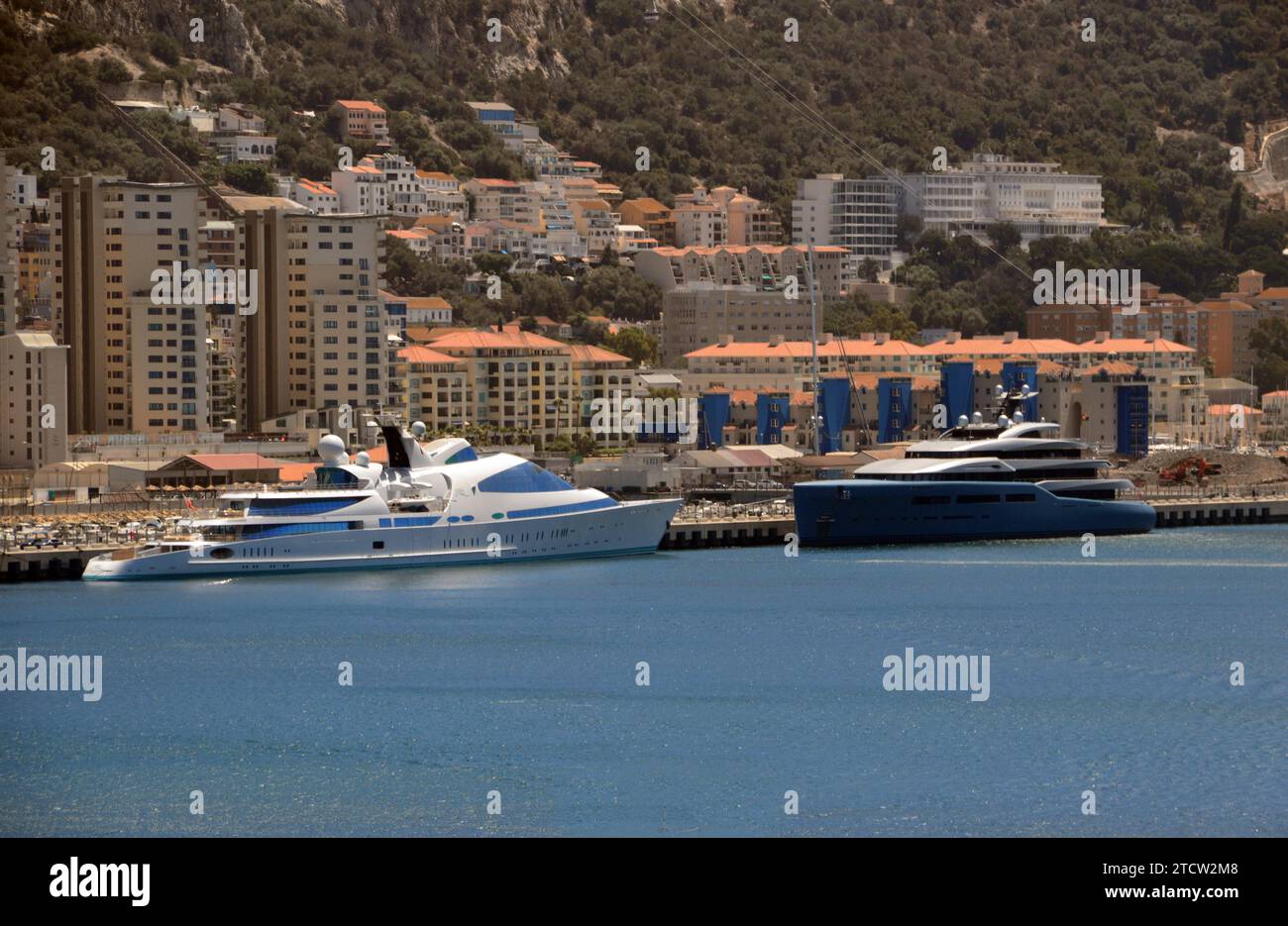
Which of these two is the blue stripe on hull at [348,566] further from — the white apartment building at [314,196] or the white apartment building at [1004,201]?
the white apartment building at [1004,201]

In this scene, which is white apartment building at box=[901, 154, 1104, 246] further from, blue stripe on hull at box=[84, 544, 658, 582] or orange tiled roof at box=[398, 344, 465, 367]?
blue stripe on hull at box=[84, 544, 658, 582]

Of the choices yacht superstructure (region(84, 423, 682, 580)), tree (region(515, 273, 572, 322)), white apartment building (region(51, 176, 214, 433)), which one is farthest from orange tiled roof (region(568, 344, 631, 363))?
yacht superstructure (region(84, 423, 682, 580))

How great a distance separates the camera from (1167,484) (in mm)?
71125

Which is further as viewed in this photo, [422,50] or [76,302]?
[422,50]

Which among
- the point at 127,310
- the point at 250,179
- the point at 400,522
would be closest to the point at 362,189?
the point at 250,179

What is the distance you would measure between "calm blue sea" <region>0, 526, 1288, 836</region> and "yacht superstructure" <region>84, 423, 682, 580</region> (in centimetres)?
97

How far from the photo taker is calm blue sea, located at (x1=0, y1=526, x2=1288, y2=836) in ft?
80.2

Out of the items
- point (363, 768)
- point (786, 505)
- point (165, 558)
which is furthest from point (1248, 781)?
point (786, 505)

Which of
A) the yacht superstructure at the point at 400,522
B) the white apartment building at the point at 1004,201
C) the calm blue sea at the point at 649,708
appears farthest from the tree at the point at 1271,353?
the calm blue sea at the point at 649,708

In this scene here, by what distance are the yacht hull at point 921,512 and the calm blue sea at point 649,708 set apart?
7100 mm

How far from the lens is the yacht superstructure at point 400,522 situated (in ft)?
156
